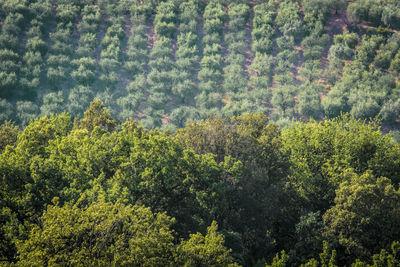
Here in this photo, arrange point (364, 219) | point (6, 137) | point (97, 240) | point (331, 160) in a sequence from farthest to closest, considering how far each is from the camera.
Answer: point (6, 137) → point (331, 160) → point (364, 219) → point (97, 240)

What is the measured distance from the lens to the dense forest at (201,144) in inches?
1188

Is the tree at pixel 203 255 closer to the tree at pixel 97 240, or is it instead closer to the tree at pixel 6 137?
the tree at pixel 97 240

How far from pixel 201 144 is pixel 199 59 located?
6482 cm

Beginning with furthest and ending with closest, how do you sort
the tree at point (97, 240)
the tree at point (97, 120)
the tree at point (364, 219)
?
the tree at point (97, 120)
the tree at point (364, 219)
the tree at point (97, 240)

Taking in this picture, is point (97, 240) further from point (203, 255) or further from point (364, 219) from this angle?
point (364, 219)

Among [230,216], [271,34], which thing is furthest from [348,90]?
[230,216]

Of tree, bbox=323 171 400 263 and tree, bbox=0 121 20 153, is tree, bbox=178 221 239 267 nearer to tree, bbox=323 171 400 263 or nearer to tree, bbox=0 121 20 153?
tree, bbox=323 171 400 263

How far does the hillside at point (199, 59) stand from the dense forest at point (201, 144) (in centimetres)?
42

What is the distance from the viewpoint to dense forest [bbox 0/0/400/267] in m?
30.2

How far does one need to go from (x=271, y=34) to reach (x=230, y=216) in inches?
3021

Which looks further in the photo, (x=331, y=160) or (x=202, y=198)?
(x=331, y=160)

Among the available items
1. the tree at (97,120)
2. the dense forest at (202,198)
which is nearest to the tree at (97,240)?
the dense forest at (202,198)

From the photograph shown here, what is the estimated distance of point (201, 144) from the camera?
46000 millimetres

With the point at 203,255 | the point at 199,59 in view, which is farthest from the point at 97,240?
the point at 199,59
